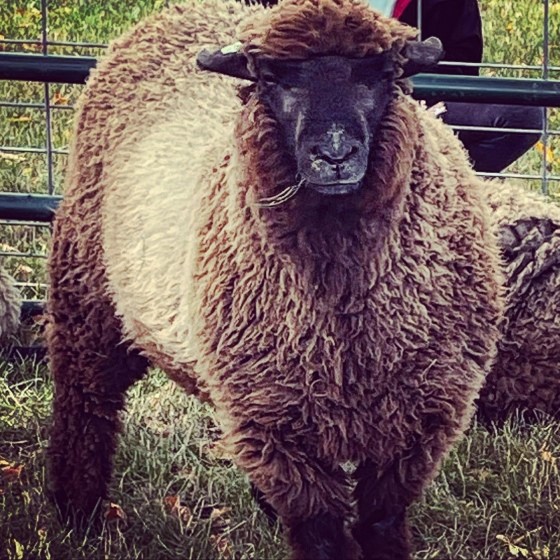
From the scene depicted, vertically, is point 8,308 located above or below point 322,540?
above

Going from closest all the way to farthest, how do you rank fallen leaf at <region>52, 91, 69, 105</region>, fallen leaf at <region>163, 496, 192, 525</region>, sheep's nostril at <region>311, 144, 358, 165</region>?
sheep's nostril at <region>311, 144, 358, 165</region> → fallen leaf at <region>163, 496, 192, 525</region> → fallen leaf at <region>52, 91, 69, 105</region>

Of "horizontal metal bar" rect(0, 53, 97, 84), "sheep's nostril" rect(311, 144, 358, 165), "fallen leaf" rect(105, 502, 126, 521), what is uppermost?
"horizontal metal bar" rect(0, 53, 97, 84)

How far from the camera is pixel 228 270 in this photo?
3613mm

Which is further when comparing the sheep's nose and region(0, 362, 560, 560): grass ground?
region(0, 362, 560, 560): grass ground

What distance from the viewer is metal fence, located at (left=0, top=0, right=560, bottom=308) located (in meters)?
4.90

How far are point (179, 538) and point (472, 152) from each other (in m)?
2.52

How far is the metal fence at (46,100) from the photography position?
490cm

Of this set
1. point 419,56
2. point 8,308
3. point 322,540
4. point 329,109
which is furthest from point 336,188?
point 8,308

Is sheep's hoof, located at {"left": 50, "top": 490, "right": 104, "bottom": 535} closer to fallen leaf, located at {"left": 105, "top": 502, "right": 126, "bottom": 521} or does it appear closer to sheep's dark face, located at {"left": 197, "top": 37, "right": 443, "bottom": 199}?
fallen leaf, located at {"left": 105, "top": 502, "right": 126, "bottom": 521}

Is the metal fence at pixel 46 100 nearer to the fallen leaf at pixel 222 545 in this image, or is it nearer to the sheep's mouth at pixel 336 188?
the fallen leaf at pixel 222 545

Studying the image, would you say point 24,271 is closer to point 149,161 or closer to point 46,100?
point 46,100

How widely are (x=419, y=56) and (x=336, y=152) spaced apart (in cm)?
42

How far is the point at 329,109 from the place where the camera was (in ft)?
10.7

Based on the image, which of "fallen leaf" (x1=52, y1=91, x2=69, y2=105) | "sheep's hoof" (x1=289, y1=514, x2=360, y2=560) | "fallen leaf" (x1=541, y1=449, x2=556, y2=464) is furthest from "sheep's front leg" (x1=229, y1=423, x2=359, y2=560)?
"fallen leaf" (x1=52, y1=91, x2=69, y2=105)
